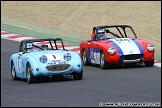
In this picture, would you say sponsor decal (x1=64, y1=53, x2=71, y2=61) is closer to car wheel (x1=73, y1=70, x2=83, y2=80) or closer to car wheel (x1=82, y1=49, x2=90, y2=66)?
car wheel (x1=73, y1=70, x2=83, y2=80)

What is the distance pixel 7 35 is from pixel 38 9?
8309 millimetres

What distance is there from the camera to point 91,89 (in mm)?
13969

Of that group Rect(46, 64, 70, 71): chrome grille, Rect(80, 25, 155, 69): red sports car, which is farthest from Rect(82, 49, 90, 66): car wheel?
Rect(46, 64, 70, 71): chrome grille

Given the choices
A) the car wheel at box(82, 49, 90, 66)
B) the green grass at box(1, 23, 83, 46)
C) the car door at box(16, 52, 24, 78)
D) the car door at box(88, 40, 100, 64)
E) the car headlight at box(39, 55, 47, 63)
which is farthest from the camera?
the green grass at box(1, 23, 83, 46)

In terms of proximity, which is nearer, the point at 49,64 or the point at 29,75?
the point at 49,64

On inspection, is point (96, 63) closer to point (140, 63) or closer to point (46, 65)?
point (140, 63)

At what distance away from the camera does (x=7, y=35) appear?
26.8 meters

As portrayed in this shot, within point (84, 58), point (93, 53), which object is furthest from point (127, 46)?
point (84, 58)

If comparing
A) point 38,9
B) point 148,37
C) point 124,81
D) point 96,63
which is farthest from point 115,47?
point 38,9

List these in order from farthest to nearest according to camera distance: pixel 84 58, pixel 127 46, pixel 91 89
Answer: pixel 84 58, pixel 127 46, pixel 91 89

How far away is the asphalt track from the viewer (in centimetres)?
1180

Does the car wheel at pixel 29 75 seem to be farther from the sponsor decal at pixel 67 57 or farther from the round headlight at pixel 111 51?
the round headlight at pixel 111 51

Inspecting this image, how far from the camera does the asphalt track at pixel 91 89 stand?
1180 cm

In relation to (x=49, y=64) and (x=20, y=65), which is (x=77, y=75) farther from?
(x=20, y=65)
